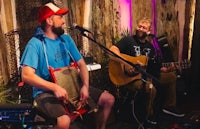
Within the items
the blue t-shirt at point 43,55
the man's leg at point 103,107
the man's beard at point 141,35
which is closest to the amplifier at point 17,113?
the blue t-shirt at point 43,55

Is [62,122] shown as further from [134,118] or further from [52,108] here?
[134,118]

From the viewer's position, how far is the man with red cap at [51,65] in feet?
11.6

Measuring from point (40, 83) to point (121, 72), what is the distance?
1657mm

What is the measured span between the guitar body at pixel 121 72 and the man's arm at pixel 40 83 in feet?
4.83

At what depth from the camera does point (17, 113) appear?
331 cm

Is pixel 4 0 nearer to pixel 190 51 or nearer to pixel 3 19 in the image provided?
pixel 3 19

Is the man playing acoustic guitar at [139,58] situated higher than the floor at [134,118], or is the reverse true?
the man playing acoustic guitar at [139,58]

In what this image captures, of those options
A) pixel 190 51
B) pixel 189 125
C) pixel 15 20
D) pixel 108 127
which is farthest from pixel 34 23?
pixel 190 51

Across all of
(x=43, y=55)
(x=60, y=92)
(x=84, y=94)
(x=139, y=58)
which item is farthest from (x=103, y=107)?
(x=139, y=58)

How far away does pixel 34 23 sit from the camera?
503 centimetres

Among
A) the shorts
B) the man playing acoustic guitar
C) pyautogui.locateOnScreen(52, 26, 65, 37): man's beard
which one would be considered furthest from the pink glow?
the shorts

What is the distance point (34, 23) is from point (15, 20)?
12.7 inches

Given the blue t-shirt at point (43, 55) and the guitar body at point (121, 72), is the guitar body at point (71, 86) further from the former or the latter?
the guitar body at point (121, 72)

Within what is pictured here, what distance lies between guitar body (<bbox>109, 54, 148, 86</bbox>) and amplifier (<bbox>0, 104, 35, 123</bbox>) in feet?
5.88
